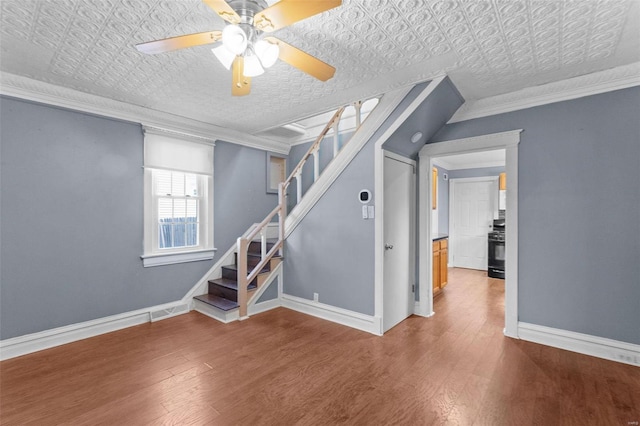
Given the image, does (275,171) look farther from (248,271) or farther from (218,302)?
(218,302)

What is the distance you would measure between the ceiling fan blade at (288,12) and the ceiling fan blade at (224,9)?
107mm

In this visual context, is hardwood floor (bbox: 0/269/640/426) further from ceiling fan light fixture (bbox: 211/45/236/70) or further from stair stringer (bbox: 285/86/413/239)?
ceiling fan light fixture (bbox: 211/45/236/70)

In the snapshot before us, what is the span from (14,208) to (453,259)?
7.94 meters

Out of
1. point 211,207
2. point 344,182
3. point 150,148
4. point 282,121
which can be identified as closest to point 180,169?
point 150,148

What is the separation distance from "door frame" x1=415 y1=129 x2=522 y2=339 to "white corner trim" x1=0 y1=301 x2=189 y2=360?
11.5 ft

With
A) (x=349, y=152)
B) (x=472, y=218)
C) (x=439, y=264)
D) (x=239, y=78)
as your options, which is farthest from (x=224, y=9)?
(x=472, y=218)

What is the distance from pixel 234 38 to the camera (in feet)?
5.06

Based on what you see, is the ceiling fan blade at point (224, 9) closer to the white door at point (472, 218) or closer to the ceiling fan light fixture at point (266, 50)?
the ceiling fan light fixture at point (266, 50)

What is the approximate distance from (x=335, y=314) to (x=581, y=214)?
2.82m

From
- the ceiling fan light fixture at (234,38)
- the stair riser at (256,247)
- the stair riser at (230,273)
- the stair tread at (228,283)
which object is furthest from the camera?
the stair riser at (256,247)

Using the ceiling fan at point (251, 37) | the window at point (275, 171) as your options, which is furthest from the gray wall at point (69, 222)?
the ceiling fan at point (251, 37)

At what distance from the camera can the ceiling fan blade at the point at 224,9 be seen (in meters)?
1.42

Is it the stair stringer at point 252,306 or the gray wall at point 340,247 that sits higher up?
the gray wall at point 340,247

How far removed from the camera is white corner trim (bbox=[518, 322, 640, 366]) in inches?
100
